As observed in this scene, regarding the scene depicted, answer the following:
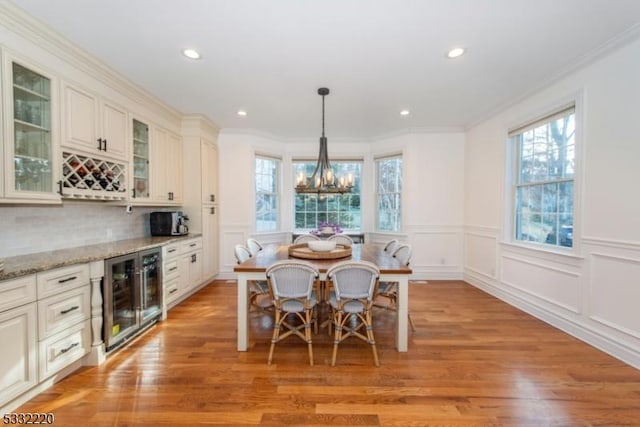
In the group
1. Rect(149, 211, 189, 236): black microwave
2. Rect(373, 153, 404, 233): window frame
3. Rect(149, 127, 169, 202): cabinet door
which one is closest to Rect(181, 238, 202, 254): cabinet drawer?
Rect(149, 211, 189, 236): black microwave

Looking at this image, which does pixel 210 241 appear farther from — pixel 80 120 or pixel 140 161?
pixel 80 120

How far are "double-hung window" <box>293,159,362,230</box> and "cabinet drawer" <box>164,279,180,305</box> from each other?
8.55 ft

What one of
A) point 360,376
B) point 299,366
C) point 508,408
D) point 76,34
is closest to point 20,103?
point 76,34

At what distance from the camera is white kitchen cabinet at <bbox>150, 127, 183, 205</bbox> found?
365 centimetres

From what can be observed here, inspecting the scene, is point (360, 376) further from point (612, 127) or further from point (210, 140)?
point (210, 140)

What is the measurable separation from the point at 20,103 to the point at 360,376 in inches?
132

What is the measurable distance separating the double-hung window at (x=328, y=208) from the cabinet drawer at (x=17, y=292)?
13.5ft

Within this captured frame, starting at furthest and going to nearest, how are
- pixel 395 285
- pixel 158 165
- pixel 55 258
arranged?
pixel 158 165 < pixel 395 285 < pixel 55 258

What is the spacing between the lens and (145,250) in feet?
9.44

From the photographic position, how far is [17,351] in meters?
1.77

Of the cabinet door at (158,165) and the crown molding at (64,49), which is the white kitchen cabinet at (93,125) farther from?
the cabinet door at (158,165)

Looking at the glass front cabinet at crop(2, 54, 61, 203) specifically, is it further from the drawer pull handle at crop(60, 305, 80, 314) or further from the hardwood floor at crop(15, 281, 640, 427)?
the hardwood floor at crop(15, 281, 640, 427)

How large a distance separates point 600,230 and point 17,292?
460 centimetres

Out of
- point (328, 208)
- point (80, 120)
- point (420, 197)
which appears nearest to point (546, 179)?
point (420, 197)
